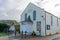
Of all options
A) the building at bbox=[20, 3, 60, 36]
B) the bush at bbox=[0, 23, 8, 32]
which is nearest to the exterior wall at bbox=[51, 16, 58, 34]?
the building at bbox=[20, 3, 60, 36]

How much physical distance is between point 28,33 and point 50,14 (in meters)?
5.62

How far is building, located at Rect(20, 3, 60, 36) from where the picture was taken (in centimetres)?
2993

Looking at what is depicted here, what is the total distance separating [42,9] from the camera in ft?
96.0

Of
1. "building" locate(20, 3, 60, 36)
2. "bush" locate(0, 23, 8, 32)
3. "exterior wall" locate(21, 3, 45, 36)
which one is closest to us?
"exterior wall" locate(21, 3, 45, 36)

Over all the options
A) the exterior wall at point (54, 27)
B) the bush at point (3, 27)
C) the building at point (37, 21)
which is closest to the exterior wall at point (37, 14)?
the building at point (37, 21)

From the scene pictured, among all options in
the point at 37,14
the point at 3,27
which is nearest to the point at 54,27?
the point at 37,14

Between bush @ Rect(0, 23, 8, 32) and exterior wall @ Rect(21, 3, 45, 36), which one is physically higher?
exterior wall @ Rect(21, 3, 45, 36)

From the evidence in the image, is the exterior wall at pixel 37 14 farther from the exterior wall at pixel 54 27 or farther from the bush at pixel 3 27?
the bush at pixel 3 27

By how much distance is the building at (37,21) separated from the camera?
29933 mm

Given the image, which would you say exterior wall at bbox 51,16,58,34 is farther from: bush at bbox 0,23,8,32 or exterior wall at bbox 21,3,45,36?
bush at bbox 0,23,8,32

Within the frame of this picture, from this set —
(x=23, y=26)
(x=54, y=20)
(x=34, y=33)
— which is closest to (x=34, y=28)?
(x=34, y=33)

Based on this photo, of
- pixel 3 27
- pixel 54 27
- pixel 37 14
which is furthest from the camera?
pixel 3 27

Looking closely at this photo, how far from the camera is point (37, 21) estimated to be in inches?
1200

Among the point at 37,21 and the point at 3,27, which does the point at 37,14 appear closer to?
the point at 37,21
